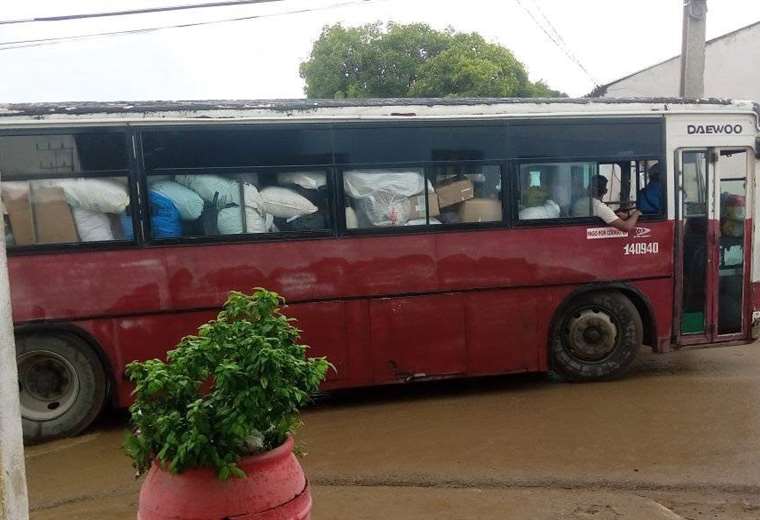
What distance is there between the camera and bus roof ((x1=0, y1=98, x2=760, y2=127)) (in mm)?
5285

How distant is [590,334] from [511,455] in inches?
87.5

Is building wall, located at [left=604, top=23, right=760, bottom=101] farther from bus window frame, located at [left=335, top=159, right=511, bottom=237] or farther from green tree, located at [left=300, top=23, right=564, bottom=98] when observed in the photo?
bus window frame, located at [left=335, top=159, right=511, bottom=237]

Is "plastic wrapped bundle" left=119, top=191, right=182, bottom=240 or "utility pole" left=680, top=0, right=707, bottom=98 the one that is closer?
"plastic wrapped bundle" left=119, top=191, right=182, bottom=240

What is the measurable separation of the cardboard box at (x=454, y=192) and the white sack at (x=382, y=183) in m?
0.19

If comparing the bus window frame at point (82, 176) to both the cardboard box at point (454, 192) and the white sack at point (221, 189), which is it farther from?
the cardboard box at point (454, 192)

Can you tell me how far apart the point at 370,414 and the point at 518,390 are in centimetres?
159

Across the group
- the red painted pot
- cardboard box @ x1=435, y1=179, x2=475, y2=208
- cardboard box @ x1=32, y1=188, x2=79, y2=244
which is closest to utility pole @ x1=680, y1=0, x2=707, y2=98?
cardboard box @ x1=435, y1=179, x2=475, y2=208

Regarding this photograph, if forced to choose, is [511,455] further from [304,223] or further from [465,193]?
[304,223]

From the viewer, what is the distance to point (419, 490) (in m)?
4.20

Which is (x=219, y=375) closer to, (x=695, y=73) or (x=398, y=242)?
(x=398, y=242)

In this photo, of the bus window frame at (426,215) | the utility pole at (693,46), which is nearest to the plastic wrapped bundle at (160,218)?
the bus window frame at (426,215)

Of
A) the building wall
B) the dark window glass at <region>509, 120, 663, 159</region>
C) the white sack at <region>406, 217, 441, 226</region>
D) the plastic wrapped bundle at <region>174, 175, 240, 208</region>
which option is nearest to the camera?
the plastic wrapped bundle at <region>174, 175, 240, 208</region>

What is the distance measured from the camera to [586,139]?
20.8 feet

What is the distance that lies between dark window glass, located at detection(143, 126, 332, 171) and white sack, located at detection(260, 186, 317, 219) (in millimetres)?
243
